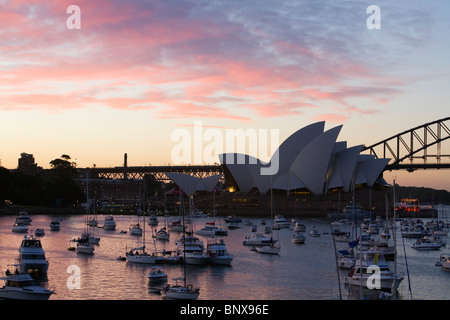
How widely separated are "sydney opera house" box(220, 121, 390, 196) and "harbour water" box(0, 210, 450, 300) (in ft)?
154

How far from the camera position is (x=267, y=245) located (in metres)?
51.2

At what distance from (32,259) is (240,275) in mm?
11253

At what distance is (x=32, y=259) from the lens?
3447cm

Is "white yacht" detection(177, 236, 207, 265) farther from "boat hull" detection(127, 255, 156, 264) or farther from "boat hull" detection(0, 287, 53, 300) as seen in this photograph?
"boat hull" detection(0, 287, 53, 300)

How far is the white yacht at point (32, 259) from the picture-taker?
3375 centimetres

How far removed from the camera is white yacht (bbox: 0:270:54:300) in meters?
24.8

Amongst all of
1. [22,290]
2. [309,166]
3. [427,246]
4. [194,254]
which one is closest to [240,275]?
[194,254]

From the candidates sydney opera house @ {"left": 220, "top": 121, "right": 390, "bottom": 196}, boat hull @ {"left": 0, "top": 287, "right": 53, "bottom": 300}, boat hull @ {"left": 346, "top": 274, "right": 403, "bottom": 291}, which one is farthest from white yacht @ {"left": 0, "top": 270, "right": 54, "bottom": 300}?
sydney opera house @ {"left": 220, "top": 121, "right": 390, "bottom": 196}

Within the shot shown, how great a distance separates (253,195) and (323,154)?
21.6 meters

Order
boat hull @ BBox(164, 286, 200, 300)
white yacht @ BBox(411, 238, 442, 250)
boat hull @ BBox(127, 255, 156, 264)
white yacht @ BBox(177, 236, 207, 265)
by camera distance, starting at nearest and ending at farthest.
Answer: boat hull @ BBox(164, 286, 200, 300) → boat hull @ BBox(127, 255, 156, 264) → white yacht @ BBox(177, 236, 207, 265) → white yacht @ BBox(411, 238, 442, 250)

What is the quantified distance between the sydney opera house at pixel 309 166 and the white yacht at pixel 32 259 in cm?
6764

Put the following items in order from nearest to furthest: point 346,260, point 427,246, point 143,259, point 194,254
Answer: point 346,260, point 143,259, point 194,254, point 427,246

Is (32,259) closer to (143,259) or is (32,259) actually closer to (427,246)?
(143,259)
